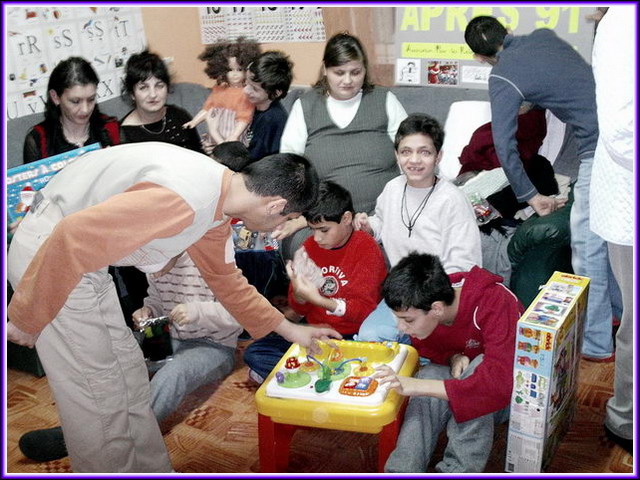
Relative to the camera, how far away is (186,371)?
2303 mm

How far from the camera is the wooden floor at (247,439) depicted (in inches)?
81.4

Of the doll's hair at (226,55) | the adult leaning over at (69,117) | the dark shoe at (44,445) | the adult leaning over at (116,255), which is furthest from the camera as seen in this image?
the doll's hair at (226,55)

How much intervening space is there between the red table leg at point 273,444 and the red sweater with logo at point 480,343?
18.2 inches

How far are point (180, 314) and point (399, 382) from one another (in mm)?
848

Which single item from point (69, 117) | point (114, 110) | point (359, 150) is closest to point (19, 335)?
point (69, 117)

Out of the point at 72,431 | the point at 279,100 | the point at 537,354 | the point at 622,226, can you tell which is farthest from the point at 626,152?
the point at 279,100

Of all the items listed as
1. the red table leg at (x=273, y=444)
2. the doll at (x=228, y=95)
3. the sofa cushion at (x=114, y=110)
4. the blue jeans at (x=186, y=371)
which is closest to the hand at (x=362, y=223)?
the blue jeans at (x=186, y=371)

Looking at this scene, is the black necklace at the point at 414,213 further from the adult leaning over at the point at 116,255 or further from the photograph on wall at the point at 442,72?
the photograph on wall at the point at 442,72

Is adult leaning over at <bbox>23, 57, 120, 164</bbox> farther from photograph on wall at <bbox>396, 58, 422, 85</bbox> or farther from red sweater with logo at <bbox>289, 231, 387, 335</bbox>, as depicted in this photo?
photograph on wall at <bbox>396, 58, 422, 85</bbox>

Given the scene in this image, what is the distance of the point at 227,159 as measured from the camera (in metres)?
2.68

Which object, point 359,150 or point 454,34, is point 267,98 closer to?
point 359,150

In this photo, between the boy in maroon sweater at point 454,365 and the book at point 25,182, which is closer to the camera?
the boy in maroon sweater at point 454,365

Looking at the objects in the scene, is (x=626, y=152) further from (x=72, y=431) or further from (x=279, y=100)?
(x=279, y=100)

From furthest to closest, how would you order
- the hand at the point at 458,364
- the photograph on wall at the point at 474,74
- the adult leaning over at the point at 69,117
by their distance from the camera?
the photograph on wall at the point at 474,74, the adult leaning over at the point at 69,117, the hand at the point at 458,364
